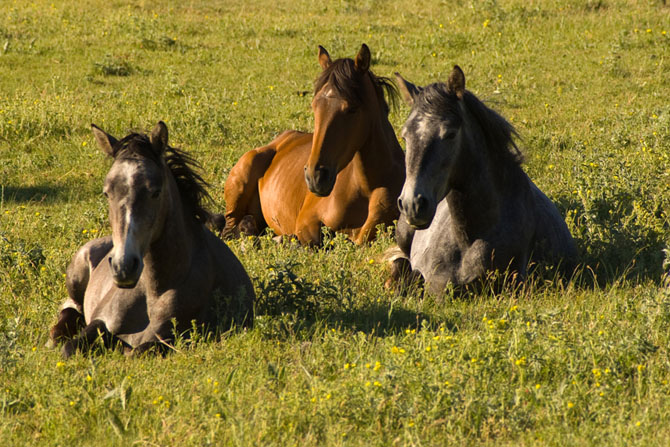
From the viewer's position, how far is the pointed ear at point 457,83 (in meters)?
6.59

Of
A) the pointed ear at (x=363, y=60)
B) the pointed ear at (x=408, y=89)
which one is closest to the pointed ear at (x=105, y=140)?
the pointed ear at (x=408, y=89)

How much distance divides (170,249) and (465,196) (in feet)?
7.99

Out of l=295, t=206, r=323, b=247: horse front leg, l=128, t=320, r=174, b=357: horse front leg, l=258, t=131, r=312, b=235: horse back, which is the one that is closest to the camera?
l=128, t=320, r=174, b=357: horse front leg

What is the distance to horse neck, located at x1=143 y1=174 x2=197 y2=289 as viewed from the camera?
5914 mm

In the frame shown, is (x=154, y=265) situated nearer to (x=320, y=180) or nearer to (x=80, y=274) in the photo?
(x=80, y=274)

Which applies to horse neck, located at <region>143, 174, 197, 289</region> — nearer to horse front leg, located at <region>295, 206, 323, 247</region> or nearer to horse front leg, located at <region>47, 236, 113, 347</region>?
horse front leg, located at <region>47, 236, 113, 347</region>

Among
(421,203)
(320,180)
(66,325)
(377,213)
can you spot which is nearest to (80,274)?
(66,325)

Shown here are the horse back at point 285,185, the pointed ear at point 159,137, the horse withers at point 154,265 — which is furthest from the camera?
the horse back at point 285,185

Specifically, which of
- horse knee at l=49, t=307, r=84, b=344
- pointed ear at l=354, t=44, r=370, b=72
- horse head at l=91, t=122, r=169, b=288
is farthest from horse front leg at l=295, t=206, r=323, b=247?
horse head at l=91, t=122, r=169, b=288

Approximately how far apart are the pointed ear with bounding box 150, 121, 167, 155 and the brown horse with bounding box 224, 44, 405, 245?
2228 millimetres

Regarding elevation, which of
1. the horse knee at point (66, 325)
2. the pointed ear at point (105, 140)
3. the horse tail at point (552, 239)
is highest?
the pointed ear at point (105, 140)

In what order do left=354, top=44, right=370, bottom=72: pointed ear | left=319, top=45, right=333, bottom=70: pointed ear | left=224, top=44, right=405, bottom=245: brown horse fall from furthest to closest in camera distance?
left=319, top=45, right=333, bottom=70: pointed ear, left=354, top=44, right=370, bottom=72: pointed ear, left=224, top=44, right=405, bottom=245: brown horse

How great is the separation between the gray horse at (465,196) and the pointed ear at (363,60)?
149cm

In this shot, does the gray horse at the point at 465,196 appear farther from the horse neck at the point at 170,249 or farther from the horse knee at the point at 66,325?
the horse knee at the point at 66,325
